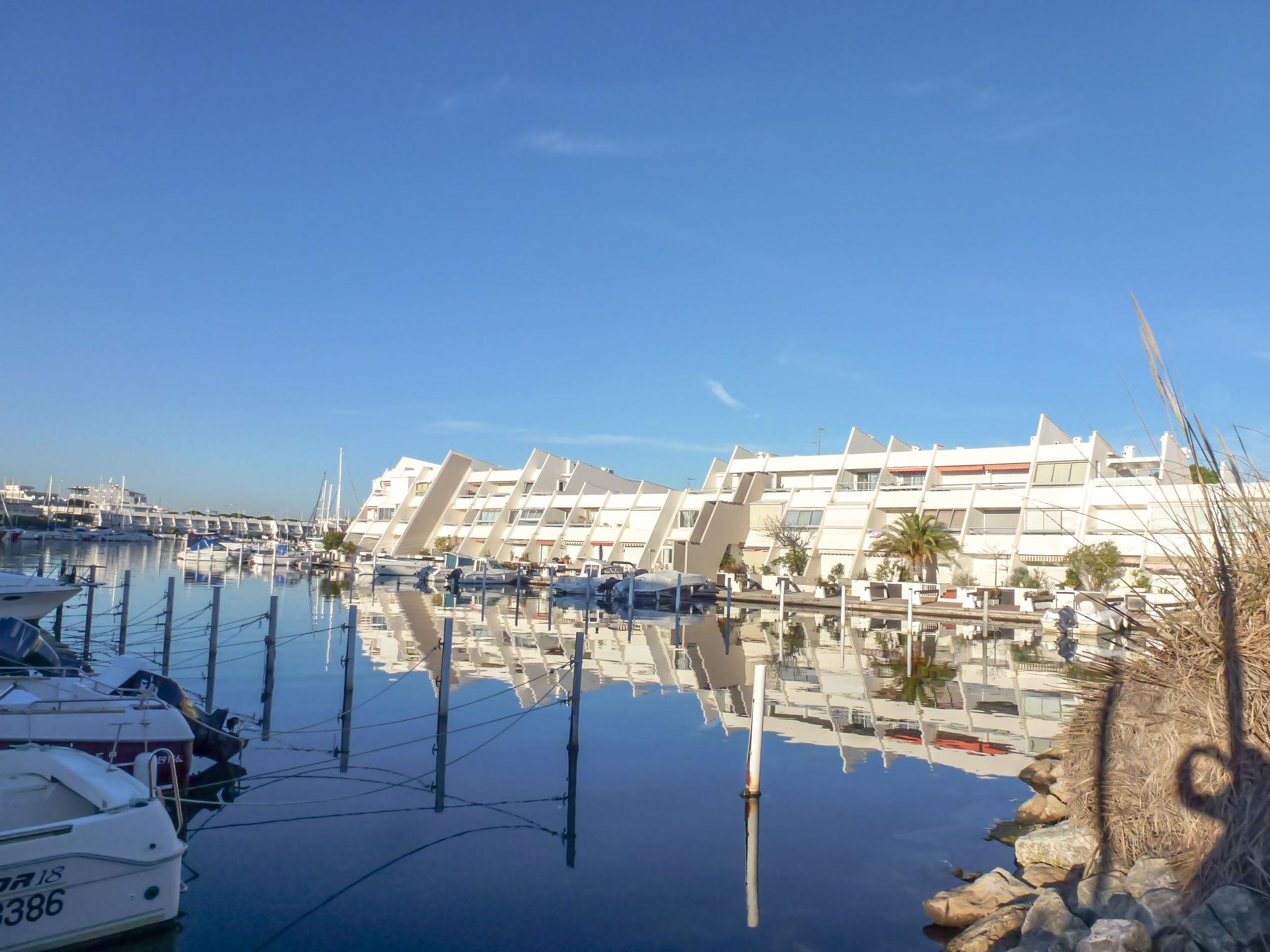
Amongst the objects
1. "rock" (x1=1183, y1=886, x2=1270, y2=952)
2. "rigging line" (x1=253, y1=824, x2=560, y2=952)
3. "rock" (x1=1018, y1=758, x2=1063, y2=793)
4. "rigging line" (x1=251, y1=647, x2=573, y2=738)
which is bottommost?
"rigging line" (x1=253, y1=824, x2=560, y2=952)

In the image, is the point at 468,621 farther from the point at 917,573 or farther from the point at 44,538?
the point at 44,538

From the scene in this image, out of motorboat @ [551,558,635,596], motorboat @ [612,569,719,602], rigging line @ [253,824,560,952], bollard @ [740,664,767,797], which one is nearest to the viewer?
rigging line @ [253,824,560,952]

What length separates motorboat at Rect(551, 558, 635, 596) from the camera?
5197 cm

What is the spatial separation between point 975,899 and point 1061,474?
4752 centimetres

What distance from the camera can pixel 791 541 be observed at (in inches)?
2131

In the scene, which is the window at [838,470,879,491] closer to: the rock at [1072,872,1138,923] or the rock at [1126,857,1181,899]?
the rock at [1072,872,1138,923]

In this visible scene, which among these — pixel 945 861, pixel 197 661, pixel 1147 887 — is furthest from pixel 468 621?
pixel 1147 887

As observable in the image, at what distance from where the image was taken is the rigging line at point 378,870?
8445mm

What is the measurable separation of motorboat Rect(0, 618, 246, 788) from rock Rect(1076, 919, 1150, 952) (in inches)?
343

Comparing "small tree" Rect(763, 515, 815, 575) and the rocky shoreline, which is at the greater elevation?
"small tree" Rect(763, 515, 815, 575)

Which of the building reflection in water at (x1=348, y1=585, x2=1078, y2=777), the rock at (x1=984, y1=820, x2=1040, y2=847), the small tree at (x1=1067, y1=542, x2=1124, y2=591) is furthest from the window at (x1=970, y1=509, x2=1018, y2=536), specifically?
the rock at (x1=984, y1=820, x2=1040, y2=847)

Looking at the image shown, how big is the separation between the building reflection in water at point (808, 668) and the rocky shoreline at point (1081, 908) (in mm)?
1874

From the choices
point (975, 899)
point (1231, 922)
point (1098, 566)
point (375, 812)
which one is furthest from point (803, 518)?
point (1231, 922)

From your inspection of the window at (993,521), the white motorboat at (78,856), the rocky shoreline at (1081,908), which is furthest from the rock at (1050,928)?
the window at (993,521)
